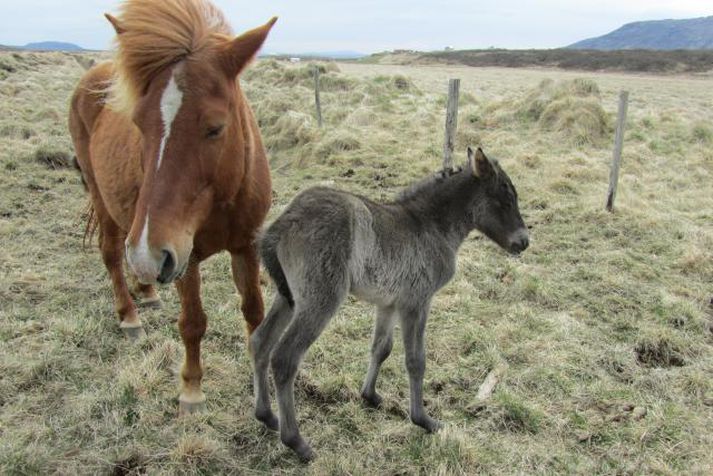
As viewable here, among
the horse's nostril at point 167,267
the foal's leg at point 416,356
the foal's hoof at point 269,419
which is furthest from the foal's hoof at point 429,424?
the horse's nostril at point 167,267

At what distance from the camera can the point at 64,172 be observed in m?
9.18

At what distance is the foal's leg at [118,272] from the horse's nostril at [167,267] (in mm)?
2438

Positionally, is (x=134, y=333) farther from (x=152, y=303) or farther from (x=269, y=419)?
(x=269, y=419)

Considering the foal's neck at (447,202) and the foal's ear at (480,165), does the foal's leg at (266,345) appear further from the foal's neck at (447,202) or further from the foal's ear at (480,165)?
the foal's ear at (480,165)

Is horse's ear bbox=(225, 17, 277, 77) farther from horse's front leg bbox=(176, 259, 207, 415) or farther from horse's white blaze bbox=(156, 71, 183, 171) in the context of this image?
horse's front leg bbox=(176, 259, 207, 415)

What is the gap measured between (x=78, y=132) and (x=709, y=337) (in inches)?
230

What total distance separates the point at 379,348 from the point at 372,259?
0.80 metres

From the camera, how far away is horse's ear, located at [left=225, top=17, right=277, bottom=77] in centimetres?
260

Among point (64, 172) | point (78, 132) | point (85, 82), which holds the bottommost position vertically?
point (64, 172)

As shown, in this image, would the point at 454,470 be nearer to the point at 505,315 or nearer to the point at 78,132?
the point at 505,315

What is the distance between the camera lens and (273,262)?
10.3 feet

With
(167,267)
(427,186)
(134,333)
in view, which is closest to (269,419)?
(167,267)

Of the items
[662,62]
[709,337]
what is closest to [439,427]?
[709,337]

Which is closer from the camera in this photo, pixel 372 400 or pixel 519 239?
pixel 372 400
